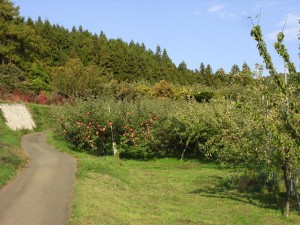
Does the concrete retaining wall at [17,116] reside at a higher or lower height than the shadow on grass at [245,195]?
higher

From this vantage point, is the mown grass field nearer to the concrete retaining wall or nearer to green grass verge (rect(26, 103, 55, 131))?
the concrete retaining wall

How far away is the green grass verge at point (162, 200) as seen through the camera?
11.0 metres

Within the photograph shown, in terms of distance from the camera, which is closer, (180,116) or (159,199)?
(159,199)

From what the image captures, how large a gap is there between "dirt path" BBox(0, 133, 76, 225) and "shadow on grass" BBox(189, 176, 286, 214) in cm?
574

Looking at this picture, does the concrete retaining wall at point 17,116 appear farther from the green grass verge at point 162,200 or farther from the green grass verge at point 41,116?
the green grass verge at point 162,200

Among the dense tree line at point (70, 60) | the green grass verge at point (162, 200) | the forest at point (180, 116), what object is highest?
the dense tree line at point (70, 60)

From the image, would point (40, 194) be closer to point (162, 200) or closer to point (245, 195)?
point (162, 200)

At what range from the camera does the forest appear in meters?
11.2

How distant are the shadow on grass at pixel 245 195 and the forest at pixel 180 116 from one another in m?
0.22

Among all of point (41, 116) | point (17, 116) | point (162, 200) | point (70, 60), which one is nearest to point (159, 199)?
point (162, 200)

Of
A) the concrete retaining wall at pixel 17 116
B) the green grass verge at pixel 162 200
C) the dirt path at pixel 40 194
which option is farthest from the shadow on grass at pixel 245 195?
the concrete retaining wall at pixel 17 116

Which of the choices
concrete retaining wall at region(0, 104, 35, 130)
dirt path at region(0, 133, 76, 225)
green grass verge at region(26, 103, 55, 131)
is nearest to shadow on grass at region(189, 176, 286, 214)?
dirt path at region(0, 133, 76, 225)

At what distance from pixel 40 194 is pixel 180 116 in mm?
16128

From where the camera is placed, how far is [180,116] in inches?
1075
